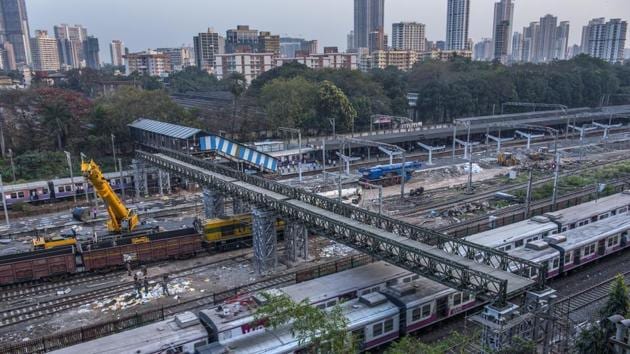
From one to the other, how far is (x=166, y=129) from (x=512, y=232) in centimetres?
3882

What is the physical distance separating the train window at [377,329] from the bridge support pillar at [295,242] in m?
12.4

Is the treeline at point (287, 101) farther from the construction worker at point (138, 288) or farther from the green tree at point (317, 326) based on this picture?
the green tree at point (317, 326)

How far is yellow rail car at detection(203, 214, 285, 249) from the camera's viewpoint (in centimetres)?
3450

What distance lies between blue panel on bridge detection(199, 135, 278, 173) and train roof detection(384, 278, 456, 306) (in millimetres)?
33117

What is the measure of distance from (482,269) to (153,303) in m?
18.4

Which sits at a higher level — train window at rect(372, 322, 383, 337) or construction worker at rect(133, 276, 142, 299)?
train window at rect(372, 322, 383, 337)

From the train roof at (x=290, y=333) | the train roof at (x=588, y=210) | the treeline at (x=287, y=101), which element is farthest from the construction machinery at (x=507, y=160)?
the train roof at (x=290, y=333)

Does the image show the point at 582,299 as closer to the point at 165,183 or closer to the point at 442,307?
the point at 442,307

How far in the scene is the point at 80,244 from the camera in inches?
1270

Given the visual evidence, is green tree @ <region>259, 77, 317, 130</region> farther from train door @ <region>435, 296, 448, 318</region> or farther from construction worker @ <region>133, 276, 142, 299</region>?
train door @ <region>435, 296, 448, 318</region>

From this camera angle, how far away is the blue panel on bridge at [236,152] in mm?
52375

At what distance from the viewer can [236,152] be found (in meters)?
53.5

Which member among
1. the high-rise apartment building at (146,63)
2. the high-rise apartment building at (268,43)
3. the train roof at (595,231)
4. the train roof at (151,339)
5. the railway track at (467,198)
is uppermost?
the high-rise apartment building at (268,43)

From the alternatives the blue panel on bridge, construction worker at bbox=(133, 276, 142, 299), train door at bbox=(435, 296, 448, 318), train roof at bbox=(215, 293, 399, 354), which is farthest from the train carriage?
the blue panel on bridge
